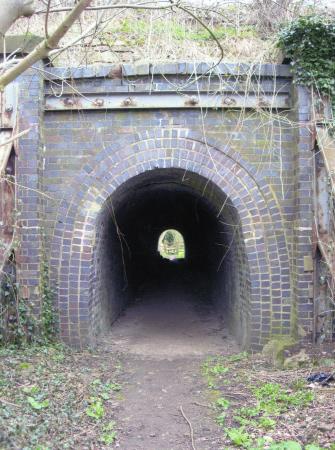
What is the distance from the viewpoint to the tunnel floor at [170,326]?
7.47 metres

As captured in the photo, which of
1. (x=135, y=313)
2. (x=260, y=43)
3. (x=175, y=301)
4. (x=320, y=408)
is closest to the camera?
(x=320, y=408)

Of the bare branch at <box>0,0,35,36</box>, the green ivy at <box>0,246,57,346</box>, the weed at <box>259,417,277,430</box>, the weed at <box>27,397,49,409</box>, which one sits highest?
the bare branch at <box>0,0,35,36</box>

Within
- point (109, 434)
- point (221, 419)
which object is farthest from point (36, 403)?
point (221, 419)

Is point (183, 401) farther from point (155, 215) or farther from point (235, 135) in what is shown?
point (155, 215)

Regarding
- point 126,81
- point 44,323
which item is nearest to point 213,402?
point 44,323

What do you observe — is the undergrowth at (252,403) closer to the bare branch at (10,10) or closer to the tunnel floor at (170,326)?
the tunnel floor at (170,326)

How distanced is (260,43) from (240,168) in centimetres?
239

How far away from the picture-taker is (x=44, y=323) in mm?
6270

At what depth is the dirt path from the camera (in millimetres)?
4457

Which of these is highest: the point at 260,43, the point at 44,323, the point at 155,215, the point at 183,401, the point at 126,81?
the point at 260,43

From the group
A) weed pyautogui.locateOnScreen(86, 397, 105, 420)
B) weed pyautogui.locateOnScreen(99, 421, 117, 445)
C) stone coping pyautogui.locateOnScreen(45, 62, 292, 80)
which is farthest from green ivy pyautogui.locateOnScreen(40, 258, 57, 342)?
stone coping pyautogui.locateOnScreen(45, 62, 292, 80)

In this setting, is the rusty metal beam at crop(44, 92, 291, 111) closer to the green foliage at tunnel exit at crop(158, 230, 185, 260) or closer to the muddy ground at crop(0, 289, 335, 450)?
the muddy ground at crop(0, 289, 335, 450)

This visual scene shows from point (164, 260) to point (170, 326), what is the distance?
7770 mm

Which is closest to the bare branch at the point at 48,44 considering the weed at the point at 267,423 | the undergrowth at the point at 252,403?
the undergrowth at the point at 252,403
